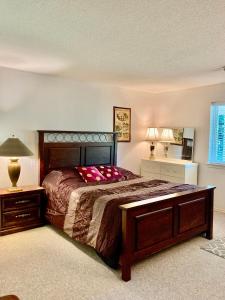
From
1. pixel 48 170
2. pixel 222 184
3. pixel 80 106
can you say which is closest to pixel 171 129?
pixel 222 184

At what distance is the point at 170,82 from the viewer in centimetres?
454

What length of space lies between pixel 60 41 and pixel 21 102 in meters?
1.57

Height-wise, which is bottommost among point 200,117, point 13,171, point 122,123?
point 13,171

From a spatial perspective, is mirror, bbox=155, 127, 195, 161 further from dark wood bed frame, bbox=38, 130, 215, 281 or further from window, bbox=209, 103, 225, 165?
dark wood bed frame, bbox=38, 130, 215, 281

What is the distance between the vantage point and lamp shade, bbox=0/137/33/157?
11.2 ft

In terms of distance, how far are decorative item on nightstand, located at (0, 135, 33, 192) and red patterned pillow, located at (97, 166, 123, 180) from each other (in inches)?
48.8

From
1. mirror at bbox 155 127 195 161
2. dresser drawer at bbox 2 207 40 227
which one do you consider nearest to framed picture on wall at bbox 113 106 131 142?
mirror at bbox 155 127 195 161

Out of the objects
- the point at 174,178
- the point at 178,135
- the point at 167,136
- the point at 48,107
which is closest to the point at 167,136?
the point at 167,136

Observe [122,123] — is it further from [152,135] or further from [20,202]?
[20,202]

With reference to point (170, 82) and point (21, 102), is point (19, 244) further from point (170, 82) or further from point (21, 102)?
point (170, 82)

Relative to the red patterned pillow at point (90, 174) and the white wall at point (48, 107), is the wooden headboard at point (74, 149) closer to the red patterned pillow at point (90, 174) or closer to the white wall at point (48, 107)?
the white wall at point (48, 107)

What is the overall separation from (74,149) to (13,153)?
45.5 inches

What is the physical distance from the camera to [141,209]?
8.46 ft

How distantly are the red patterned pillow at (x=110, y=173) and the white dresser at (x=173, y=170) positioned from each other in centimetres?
114
